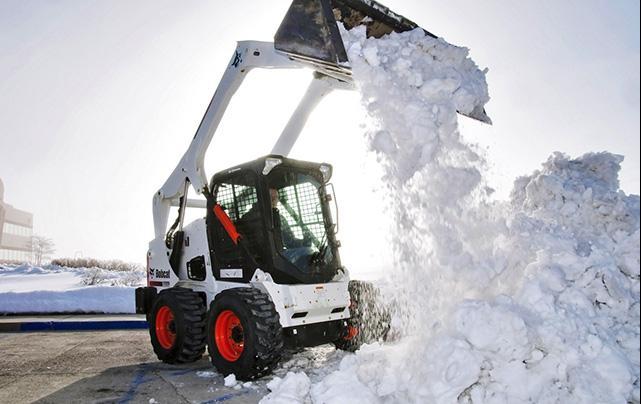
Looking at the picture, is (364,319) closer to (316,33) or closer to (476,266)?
(476,266)

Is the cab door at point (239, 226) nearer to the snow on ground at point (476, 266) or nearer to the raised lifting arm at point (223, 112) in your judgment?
the raised lifting arm at point (223, 112)

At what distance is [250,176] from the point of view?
199 inches

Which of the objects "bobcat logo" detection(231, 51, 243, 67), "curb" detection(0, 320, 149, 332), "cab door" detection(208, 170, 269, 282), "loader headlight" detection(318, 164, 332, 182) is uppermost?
"bobcat logo" detection(231, 51, 243, 67)

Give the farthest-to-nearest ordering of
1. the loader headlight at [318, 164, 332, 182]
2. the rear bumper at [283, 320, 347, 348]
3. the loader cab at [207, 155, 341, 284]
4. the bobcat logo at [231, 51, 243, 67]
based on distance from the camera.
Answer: the loader headlight at [318, 164, 332, 182], the bobcat logo at [231, 51, 243, 67], the loader cab at [207, 155, 341, 284], the rear bumper at [283, 320, 347, 348]

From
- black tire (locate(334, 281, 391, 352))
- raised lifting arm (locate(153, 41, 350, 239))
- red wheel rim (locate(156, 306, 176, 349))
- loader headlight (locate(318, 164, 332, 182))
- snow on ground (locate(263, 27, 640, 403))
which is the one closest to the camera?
snow on ground (locate(263, 27, 640, 403))

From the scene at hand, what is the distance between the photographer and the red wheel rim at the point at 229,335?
181 inches

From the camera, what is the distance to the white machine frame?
4.58 m

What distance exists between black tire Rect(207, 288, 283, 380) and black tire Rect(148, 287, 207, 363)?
0.57 metres

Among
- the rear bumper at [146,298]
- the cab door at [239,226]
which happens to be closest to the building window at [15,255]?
the rear bumper at [146,298]

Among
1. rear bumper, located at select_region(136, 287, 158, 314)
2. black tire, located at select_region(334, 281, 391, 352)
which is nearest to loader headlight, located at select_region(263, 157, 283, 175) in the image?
black tire, located at select_region(334, 281, 391, 352)

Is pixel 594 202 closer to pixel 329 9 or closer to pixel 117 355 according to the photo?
pixel 329 9

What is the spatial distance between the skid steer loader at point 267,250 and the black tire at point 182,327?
0.01 m

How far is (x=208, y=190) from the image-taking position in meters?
5.61

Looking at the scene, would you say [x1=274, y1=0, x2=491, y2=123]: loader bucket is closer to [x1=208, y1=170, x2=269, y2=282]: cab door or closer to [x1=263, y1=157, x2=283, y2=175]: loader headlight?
[x1=263, y1=157, x2=283, y2=175]: loader headlight
